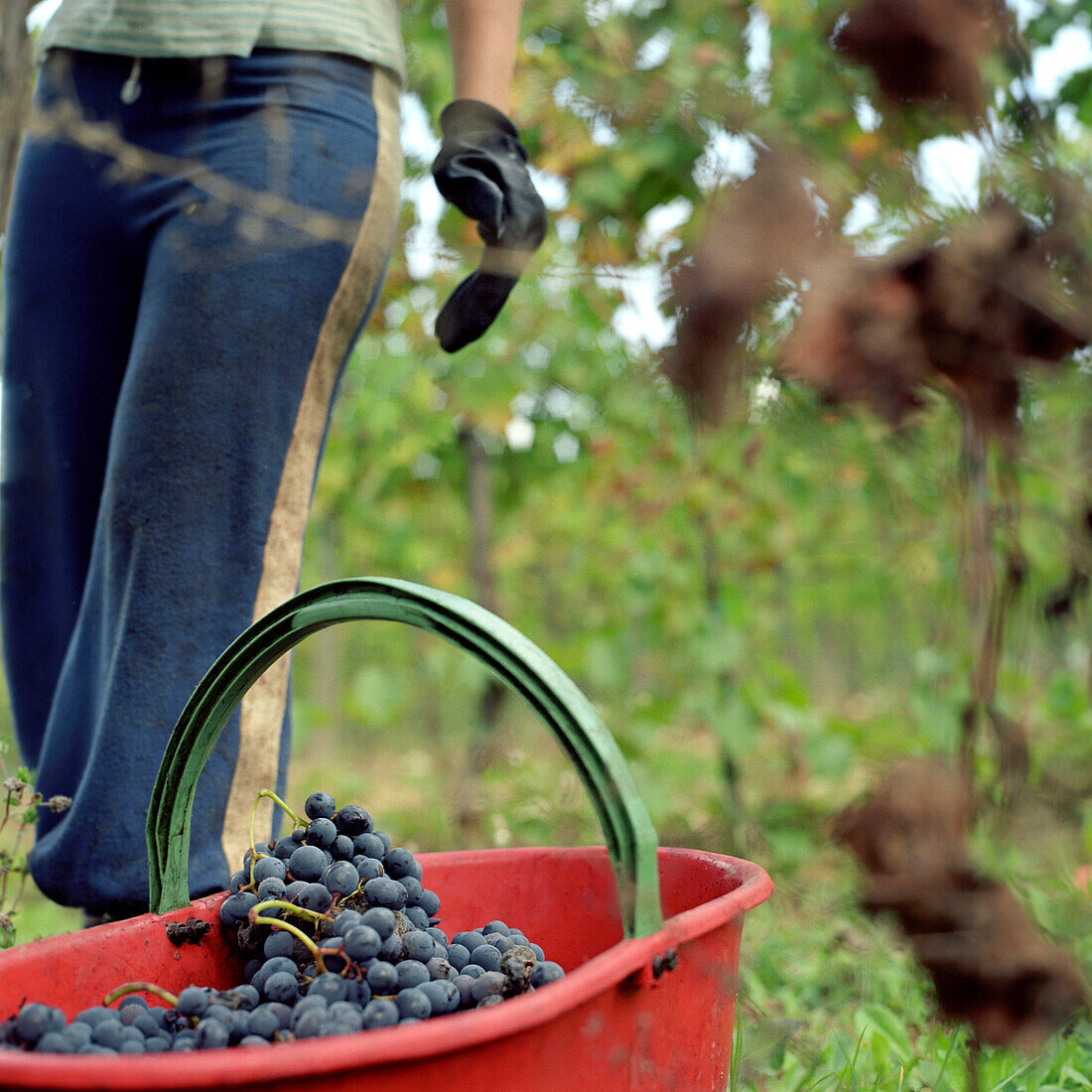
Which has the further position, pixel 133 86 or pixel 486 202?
pixel 133 86

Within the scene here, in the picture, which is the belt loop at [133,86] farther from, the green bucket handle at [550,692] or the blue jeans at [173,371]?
the green bucket handle at [550,692]

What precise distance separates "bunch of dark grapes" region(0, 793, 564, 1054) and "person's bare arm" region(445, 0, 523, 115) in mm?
903

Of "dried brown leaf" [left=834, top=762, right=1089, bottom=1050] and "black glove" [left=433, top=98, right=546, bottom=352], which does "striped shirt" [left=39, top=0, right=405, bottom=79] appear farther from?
"dried brown leaf" [left=834, top=762, right=1089, bottom=1050]

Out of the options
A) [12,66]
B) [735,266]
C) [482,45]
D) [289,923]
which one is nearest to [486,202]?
[482,45]

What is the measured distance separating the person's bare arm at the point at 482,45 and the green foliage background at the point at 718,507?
0.11 metres

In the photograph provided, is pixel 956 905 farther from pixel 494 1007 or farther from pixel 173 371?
pixel 173 371

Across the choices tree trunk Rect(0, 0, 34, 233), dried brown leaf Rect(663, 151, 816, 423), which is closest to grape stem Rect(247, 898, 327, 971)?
dried brown leaf Rect(663, 151, 816, 423)

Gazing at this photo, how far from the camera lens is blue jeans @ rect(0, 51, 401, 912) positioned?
1153mm

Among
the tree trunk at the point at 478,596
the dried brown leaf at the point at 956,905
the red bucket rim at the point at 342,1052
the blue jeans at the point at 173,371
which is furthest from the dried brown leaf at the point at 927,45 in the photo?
the tree trunk at the point at 478,596

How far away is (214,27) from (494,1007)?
1142mm

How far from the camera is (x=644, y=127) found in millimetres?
785

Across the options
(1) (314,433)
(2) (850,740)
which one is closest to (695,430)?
(1) (314,433)

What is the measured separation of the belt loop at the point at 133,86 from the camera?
4.07 ft

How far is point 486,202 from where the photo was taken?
1.13m
